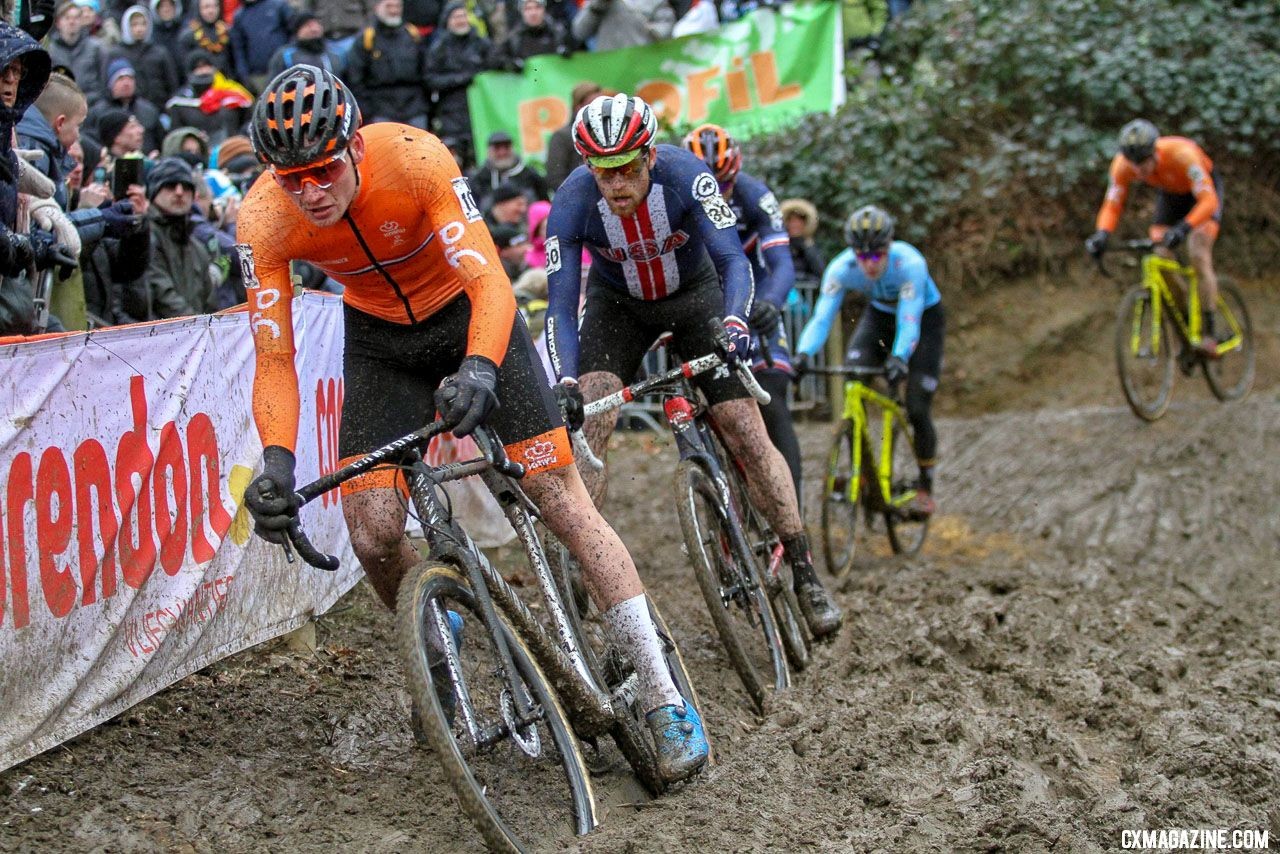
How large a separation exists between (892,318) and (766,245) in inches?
87.1

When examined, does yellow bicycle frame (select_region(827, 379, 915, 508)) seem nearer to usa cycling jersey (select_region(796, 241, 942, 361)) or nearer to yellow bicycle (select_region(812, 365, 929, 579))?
yellow bicycle (select_region(812, 365, 929, 579))

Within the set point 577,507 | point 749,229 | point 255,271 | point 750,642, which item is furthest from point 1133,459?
point 255,271

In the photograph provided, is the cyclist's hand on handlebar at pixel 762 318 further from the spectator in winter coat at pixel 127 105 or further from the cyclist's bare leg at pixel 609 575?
the spectator in winter coat at pixel 127 105

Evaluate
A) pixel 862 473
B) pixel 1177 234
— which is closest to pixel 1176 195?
pixel 1177 234

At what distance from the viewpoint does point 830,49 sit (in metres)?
14.8

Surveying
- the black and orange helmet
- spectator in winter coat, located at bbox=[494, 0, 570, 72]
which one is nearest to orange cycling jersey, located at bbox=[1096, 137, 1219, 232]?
the black and orange helmet

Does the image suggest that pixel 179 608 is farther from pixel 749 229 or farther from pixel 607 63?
pixel 607 63

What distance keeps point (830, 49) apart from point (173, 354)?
35.4 feet

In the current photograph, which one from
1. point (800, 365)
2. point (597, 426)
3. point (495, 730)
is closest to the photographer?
point (495, 730)

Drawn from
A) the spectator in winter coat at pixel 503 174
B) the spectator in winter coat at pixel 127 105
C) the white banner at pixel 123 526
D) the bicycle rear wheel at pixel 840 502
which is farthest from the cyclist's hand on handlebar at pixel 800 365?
the spectator in winter coat at pixel 127 105

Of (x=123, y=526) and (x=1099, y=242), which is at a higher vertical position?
(x=123, y=526)

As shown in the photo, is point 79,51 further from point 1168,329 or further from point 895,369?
point 1168,329

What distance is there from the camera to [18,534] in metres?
→ 4.52

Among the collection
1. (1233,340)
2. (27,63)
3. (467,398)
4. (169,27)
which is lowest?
(1233,340)
